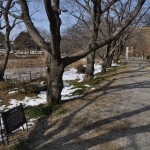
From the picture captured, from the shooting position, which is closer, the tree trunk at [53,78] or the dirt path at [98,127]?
the dirt path at [98,127]

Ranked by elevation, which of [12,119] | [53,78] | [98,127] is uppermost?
[53,78]

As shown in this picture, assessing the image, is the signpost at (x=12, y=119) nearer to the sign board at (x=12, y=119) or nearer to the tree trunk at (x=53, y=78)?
the sign board at (x=12, y=119)

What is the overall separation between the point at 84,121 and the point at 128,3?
19795 millimetres

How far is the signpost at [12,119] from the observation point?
6703mm

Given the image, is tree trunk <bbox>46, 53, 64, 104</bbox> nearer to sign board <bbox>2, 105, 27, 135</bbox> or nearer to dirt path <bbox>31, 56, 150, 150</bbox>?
dirt path <bbox>31, 56, 150, 150</bbox>

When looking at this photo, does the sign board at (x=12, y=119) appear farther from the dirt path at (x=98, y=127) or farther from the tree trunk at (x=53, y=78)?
the tree trunk at (x=53, y=78)

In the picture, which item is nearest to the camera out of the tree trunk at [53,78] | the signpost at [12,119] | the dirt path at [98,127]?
the dirt path at [98,127]

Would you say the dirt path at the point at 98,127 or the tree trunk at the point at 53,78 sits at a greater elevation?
the tree trunk at the point at 53,78

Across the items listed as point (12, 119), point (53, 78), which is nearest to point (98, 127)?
point (12, 119)

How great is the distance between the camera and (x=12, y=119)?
6992mm

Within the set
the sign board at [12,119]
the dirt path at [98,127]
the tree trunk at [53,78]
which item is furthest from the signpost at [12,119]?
the tree trunk at [53,78]

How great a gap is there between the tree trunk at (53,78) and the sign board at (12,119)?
3.24 metres

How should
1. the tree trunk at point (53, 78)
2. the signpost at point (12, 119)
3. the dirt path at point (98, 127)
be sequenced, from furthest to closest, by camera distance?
the tree trunk at point (53, 78), the signpost at point (12, 119), the dirt path at point (98, 127)

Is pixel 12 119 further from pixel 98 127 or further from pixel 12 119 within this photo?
pixel 98 127
